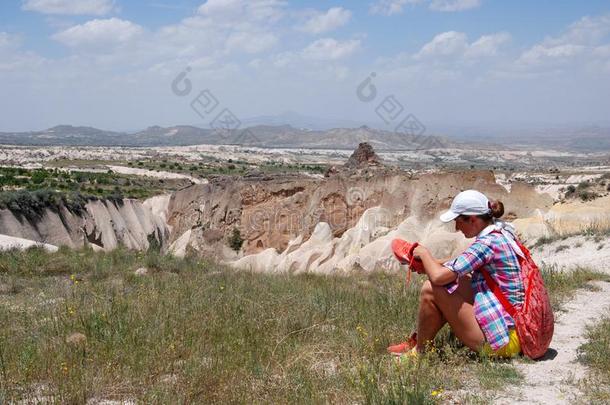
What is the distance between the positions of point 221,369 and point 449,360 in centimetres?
173

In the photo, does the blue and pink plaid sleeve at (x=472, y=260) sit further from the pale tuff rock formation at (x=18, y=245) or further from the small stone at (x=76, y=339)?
the pale tuff rock formation at (x=18, y=245)

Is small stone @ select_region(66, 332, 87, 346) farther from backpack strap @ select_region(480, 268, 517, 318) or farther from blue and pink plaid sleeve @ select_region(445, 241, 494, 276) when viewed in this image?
backpack strap @ select_region(480, 268, 517, 318)

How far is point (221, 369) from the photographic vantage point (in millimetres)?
4250

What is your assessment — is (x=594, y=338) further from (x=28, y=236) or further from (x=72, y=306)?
(x=28, y=236)

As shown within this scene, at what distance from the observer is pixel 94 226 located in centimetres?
2597

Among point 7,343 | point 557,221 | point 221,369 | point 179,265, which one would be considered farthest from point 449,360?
point 557,221

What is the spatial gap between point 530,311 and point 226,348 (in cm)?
234

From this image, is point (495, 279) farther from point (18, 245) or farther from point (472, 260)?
point (18, 245)

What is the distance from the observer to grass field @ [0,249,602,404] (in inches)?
152

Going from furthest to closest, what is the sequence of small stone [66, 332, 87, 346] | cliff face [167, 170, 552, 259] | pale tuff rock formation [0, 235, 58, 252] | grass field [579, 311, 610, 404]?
cliff face [167, 170, 552, 259] → pale tuff rock formation [0, 235, 58, 252] → small stone [66, 332, 87, 346] → grass field [579, 311, 610, 404]

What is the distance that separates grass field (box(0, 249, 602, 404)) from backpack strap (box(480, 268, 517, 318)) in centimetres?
42

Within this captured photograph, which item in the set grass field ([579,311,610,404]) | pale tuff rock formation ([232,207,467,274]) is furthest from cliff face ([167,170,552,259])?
grass field ([579,311,610,404])

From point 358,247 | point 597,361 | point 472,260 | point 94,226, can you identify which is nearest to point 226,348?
point 472,260

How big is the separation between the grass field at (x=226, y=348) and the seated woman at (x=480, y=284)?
24cm
